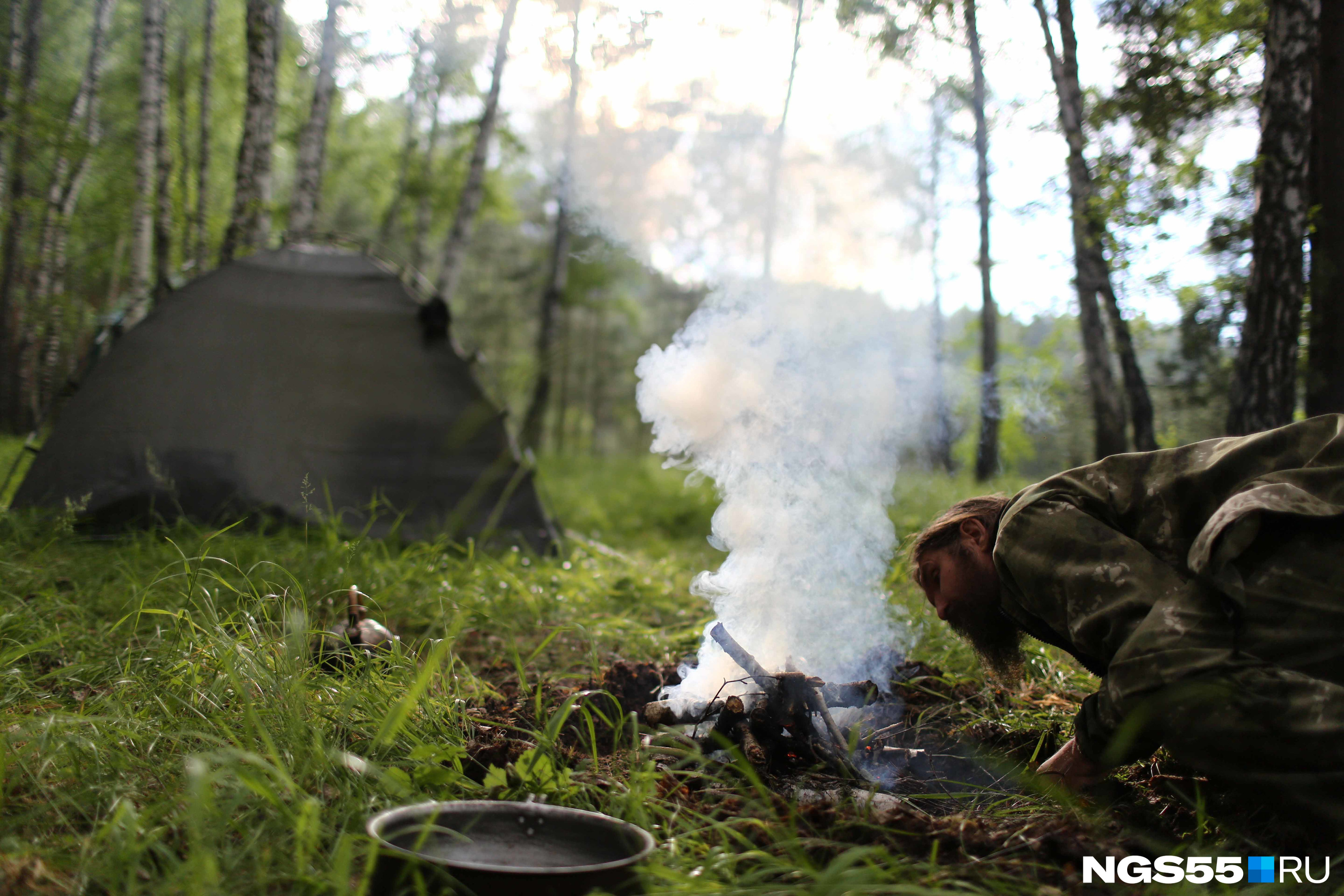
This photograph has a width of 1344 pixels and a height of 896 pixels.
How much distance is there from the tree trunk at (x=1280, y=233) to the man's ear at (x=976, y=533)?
323 centimetres

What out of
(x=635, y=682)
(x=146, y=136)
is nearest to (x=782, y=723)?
(x=635, y=682)

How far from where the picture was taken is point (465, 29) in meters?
9.09

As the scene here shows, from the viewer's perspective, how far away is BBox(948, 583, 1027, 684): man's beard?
2.46 meters

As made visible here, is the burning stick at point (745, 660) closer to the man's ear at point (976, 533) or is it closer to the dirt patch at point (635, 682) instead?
the dirt patch at point (635, 682)

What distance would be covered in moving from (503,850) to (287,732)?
2.37ft

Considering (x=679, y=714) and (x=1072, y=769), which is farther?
(x=679, y=714)

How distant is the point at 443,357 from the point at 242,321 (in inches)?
49.6

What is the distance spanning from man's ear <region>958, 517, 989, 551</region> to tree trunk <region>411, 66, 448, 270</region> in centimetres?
1268

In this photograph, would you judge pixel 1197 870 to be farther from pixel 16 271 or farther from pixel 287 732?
pixel 16 271

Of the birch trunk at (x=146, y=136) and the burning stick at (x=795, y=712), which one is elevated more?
the birch trunk at (x=146, y=136)

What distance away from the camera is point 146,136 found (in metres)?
9.28

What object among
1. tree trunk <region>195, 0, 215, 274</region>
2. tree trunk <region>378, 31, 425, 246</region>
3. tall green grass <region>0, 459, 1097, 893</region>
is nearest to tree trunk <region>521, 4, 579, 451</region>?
tree trunk <region>378, 31, 425, 246</region>

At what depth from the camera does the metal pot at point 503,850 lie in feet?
4.48

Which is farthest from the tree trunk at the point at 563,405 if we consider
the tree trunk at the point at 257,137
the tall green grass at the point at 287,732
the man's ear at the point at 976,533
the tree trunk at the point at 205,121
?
the man's ear at the point at 976,533
